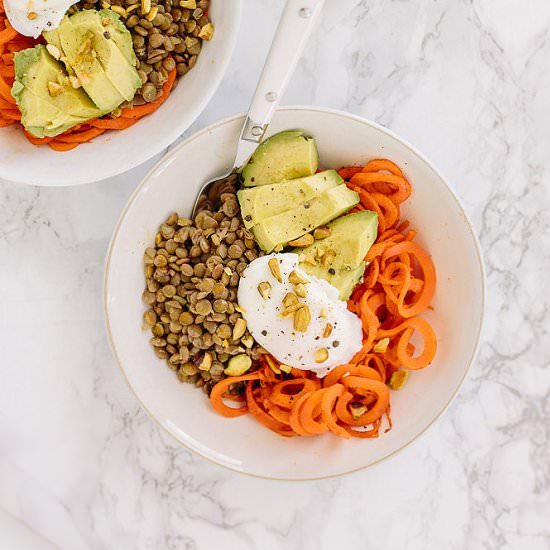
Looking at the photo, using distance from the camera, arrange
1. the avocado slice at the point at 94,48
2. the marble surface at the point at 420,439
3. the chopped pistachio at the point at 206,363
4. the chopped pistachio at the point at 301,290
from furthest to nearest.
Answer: the marble surface at the point at 420,439 < the chopped pistachio at the point at 206,363 < the chopped pistachio at the point at 301,290 < the avocado slice at the point at 94,48

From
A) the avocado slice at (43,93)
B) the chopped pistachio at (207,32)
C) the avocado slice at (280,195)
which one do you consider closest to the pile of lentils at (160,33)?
the chopped pistachio at (207,32)

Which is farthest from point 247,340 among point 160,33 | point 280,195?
point 160,33

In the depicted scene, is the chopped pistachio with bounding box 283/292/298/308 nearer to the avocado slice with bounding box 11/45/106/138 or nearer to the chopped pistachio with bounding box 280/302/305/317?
the chopped pistachio with bounding box 280/302/305/317

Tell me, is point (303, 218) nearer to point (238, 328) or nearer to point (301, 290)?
point (301, 290)

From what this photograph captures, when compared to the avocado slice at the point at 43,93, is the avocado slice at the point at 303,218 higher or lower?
lower

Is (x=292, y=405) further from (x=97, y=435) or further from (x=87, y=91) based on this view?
(x=87, y=91)

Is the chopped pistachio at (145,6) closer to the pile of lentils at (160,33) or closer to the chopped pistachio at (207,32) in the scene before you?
the pile of lentils at (160,33)

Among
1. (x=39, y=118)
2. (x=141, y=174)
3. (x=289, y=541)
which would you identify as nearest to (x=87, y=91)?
(x=39, y=118)
